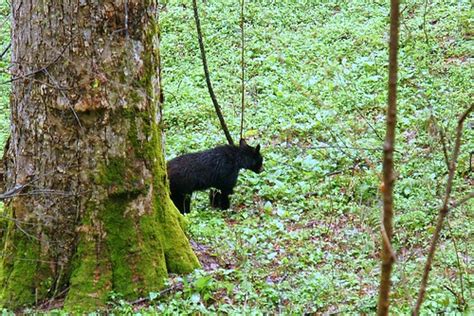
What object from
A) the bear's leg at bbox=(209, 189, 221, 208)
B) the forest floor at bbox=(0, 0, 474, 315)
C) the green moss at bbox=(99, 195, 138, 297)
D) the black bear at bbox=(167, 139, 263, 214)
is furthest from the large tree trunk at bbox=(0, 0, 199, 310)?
the bear's leg at bbox=(209, 189, 221, 208)

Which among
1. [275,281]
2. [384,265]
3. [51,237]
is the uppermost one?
[384,265]

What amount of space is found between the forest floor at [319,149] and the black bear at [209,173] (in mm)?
290

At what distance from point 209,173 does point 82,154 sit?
4337mm

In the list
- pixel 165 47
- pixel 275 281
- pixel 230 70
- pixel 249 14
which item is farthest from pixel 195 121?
pixel 275 281

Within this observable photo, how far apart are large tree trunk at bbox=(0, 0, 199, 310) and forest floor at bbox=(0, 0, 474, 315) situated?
45 cm

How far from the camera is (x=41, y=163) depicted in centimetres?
545

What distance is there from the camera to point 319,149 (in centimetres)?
1062

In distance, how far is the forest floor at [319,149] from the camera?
5.58 metres

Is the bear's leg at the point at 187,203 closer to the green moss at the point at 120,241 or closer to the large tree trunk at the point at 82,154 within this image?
the large tree trunk at the point at 82,154

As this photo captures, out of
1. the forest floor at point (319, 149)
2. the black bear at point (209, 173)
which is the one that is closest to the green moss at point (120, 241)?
the forest floor at point (319, 149)

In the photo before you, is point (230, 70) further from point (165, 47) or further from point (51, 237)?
point (51, 237)

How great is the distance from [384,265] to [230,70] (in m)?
13.3

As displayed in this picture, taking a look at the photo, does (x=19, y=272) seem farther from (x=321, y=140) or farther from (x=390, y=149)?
(x=321, y=140)

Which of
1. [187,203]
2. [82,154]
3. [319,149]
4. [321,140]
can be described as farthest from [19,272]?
[321,140]
